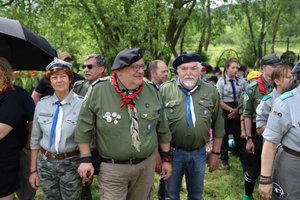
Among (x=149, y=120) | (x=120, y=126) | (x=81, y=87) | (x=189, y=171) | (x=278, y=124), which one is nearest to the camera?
(x=278, y=124)

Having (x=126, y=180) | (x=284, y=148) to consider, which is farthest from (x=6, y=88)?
(x=284, y=148)

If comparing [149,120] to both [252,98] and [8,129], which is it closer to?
[8,129]

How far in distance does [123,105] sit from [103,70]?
1566 millimetres

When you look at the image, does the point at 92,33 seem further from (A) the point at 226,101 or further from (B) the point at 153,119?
(B) the point at 153,119

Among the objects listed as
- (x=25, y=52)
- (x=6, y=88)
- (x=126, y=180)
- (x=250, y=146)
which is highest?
(x=25, y=52)

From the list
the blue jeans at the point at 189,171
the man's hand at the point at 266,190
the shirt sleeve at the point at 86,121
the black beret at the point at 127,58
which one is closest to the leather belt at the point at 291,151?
the man's hand at the point at 266,190

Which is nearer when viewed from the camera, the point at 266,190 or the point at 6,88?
the point at 266,190

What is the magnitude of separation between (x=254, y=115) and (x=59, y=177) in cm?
253

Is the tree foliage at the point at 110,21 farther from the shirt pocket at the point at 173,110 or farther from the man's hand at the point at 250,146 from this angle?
the shirt pocket at the point at 173,110

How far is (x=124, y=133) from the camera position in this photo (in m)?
2.79

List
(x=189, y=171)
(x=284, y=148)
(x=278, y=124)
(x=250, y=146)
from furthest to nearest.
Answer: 1. (x=250, y=146)
2. (x=189, y=171)
3. (x=284, y=148)
4. (x=278, y=124)

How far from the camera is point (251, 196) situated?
4.48m

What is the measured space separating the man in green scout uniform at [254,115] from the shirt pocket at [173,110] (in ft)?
4.37

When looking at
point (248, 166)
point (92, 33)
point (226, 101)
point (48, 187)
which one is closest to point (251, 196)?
point (248, 166)
